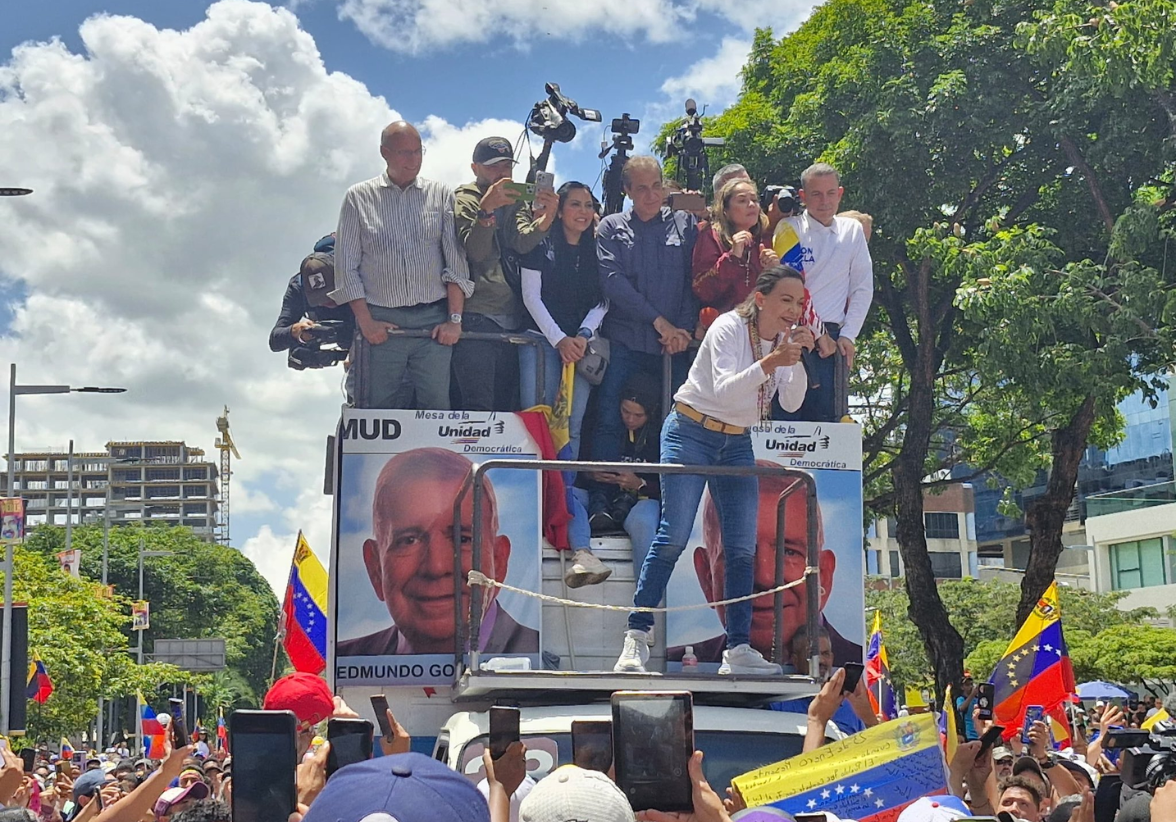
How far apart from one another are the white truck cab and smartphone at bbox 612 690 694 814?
235 centimetres

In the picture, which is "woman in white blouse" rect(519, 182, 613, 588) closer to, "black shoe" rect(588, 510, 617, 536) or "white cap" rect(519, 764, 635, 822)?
"black shoe" rect(588, 510, 617, 536)

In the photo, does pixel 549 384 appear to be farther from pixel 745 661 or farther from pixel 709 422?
pixel 745 661

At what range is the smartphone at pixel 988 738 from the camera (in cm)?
526

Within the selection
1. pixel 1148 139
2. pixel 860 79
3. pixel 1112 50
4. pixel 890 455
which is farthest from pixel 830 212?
pixel 890 455

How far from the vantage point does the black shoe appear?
8.31 m

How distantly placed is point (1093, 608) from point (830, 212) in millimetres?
43456

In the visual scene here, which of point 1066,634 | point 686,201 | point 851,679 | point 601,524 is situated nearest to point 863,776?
point 851,679

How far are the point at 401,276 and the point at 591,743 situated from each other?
16.0 ft

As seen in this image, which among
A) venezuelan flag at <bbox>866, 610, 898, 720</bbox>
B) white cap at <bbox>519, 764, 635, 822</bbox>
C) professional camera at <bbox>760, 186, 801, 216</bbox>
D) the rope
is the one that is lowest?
venezuelan flag at <bbox>866, 610, 898, 720</bbox>

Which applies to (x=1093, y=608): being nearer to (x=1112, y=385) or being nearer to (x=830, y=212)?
(x=1112, y=385)

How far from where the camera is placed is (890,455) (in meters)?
24.9

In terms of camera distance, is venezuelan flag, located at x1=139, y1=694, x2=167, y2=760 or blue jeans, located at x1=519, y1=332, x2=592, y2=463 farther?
venezuelan flag, located at x1=139, y1=694, x2=167, y2=760

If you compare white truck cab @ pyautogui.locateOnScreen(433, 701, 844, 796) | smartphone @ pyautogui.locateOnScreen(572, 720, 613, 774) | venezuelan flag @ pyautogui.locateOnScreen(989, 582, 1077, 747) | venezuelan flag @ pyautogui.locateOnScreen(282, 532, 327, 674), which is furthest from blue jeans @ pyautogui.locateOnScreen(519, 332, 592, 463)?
venezuelan flag @ pyautogui.locateOnScreen(989, 582, 1077, 747)

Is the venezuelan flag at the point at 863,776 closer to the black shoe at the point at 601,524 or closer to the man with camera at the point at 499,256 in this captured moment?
the black shoe at the point at 601,524
